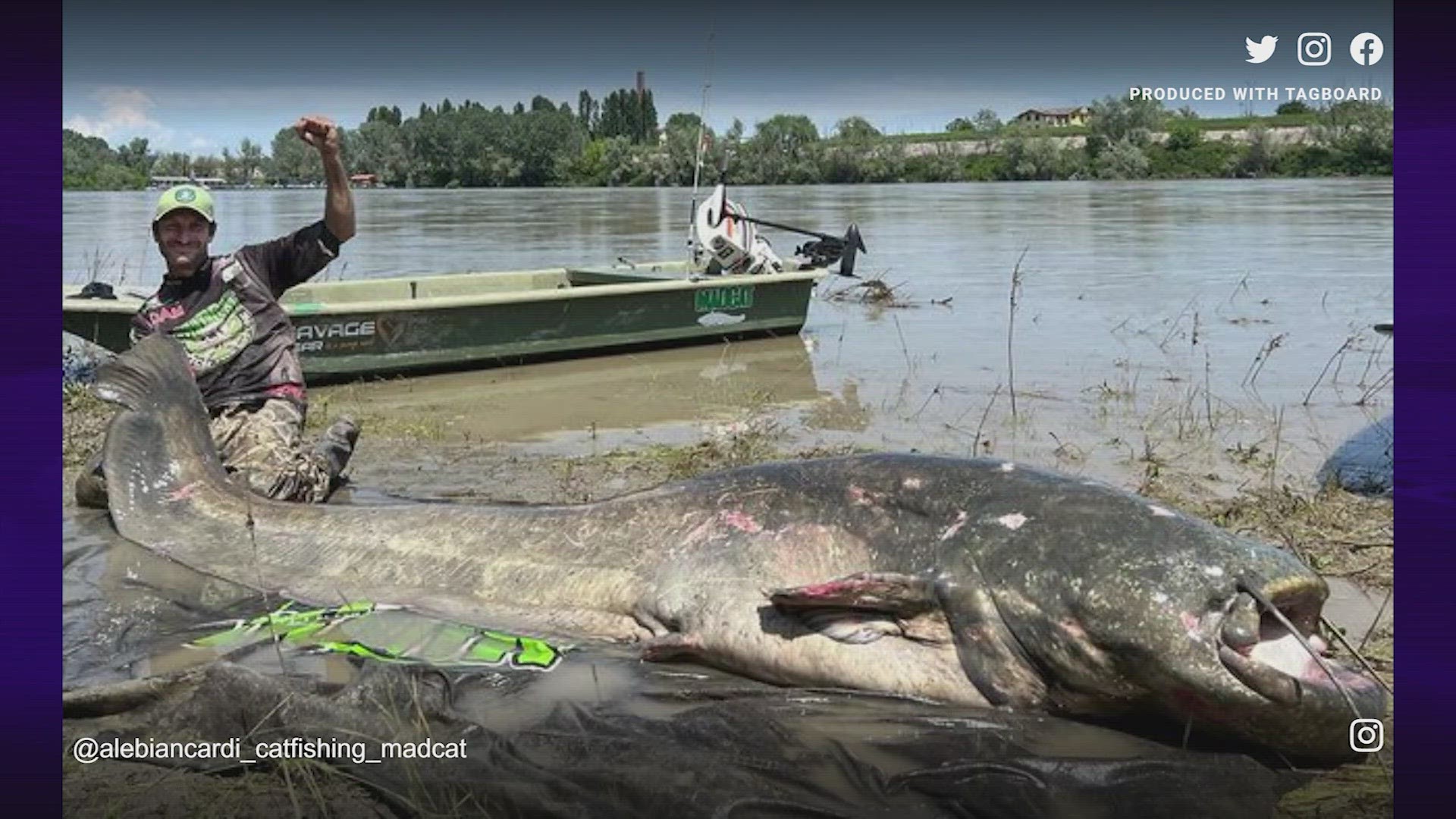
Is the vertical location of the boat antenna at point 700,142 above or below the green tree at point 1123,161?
below

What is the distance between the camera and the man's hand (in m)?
5.65

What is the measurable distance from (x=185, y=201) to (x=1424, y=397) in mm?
6459

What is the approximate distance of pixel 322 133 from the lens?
18.6 ft

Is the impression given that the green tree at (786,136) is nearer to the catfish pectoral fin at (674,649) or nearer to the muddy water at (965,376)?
the muddy water at (965,376)

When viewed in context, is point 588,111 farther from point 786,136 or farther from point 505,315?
point 505,315

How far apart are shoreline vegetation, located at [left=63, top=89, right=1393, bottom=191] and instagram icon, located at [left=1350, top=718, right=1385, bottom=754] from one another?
31.2 metres

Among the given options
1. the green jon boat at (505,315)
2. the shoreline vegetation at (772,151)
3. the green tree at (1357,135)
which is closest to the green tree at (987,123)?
the shoreline vegetation at (772,151)

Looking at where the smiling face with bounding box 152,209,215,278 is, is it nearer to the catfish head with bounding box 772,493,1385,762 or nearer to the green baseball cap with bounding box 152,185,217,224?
the green baseball cap with bounding box 152,185,217,224

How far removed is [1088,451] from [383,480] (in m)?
3.92

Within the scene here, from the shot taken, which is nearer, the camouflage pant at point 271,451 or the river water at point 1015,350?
the camouflage pant at point 271,451

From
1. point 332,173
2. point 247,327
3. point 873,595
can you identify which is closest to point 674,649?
point 873,595

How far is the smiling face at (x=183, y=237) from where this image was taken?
19.5 feet

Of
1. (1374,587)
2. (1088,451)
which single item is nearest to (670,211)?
(1088,451)

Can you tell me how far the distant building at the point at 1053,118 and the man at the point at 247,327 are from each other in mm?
58234
